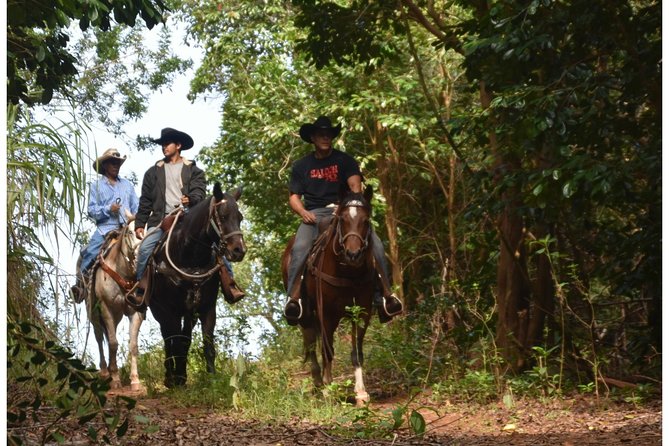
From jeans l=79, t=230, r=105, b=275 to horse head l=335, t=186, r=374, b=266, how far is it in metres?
4.67

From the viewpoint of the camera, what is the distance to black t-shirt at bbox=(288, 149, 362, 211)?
12109mm

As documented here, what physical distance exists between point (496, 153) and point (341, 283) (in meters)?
2.33

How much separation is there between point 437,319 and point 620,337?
9.13 feet

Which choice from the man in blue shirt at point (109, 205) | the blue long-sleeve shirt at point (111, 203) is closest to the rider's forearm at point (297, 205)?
the man in blue shirt at point (109, 205)

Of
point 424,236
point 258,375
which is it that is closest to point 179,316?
point 258,375

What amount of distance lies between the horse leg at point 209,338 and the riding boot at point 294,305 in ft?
4.00

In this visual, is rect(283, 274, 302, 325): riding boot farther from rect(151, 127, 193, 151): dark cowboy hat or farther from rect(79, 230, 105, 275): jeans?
rect(79, 230, 105, 275): jeans

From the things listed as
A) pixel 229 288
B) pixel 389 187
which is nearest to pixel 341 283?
pixel 229 288

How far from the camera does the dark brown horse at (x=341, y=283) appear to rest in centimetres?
1119

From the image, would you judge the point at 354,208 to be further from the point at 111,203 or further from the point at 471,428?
the point at 111,203

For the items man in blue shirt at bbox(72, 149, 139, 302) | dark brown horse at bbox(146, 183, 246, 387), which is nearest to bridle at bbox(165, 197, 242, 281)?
dark brown horse at bbox(146, 183, 246, 387)

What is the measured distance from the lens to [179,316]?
13305 millimetres

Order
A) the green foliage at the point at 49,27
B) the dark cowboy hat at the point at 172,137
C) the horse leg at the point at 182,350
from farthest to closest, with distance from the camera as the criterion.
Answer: the dark cowboy hat at the point at 172,137, the horse leg at the point at 182,350, the green foliage at the point at 49,27

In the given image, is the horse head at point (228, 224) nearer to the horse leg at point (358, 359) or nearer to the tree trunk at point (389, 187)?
the horse leg at point (358, 359)
